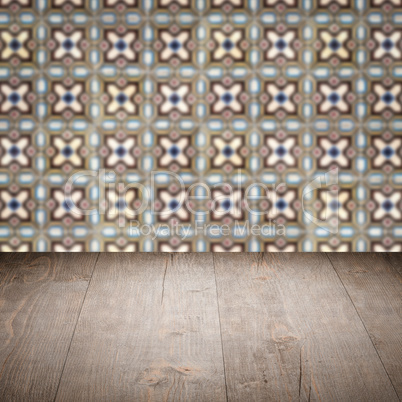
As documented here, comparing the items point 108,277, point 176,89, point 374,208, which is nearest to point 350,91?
point 374,208

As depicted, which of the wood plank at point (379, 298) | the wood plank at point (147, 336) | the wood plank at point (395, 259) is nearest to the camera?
the wood plank at point (147, 336)

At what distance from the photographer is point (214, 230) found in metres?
2.22

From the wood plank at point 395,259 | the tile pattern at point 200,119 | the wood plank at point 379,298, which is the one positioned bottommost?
the wood plank at point 379,298

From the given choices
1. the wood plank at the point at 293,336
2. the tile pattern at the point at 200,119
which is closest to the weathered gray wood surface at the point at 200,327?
the wood plank at the point at 293,336

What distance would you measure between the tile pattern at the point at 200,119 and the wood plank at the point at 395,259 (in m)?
0.04

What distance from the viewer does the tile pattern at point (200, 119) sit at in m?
2.12

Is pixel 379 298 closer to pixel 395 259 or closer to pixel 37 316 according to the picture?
pixel 395 259

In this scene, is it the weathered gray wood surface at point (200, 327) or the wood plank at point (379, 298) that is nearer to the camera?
the weathered gray wood surface at point (200, 327)

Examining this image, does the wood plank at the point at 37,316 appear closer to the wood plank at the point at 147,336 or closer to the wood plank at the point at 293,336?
the wood plank at the point at 147,336

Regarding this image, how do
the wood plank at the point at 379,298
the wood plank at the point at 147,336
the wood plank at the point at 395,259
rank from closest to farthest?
1. the wood plank at the point at 147,336
2. the wood plank at the point at 379,298
3. the wood plank at the point at 395,259

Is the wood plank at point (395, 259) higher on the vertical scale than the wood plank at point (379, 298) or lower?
higher

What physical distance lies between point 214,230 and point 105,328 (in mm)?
732

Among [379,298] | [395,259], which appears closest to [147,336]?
[379,298]

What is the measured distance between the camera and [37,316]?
5.45 feet
